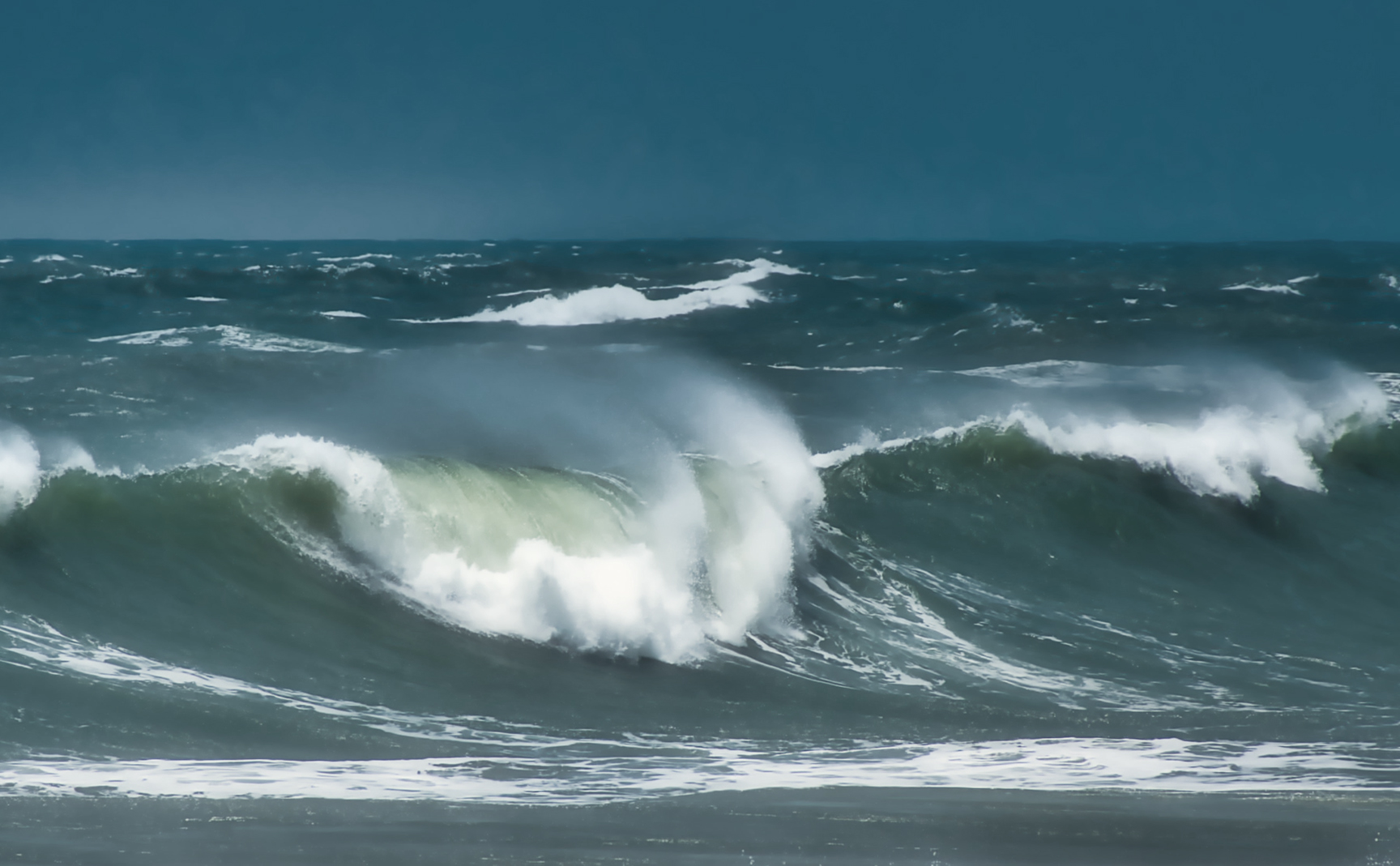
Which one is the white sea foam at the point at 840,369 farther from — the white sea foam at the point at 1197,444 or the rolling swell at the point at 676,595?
the white sea foam at the point at 1197,444

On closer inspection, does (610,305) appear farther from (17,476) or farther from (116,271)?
(17,476)

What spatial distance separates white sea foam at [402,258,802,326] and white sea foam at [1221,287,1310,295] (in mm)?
16316

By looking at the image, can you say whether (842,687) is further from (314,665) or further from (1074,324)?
(1074,324)

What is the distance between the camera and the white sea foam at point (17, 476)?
1145 cm

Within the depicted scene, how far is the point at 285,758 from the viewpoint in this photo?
26.2 ft

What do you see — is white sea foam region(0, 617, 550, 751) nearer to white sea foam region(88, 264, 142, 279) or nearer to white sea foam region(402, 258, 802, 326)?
white sea foam region(402, 258, 802, 326)

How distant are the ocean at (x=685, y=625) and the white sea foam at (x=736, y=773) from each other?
0.04 metres

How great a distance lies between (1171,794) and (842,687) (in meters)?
2.87

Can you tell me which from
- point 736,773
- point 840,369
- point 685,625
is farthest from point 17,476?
point 840,369

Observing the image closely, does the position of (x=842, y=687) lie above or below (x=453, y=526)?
below

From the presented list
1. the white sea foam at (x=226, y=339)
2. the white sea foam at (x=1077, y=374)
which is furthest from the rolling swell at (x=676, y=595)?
the white sea foam at (x=226, y=339)

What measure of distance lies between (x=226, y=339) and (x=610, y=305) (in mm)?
13387

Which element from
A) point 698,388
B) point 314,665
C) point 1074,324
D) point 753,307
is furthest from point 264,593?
point 753,307

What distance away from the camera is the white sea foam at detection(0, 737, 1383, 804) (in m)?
7.38
